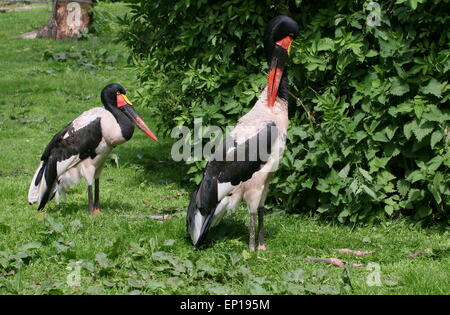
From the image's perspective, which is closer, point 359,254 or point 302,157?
point 359,254

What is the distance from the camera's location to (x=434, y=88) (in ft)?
22.3

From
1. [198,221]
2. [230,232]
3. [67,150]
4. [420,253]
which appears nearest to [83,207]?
[67,150]

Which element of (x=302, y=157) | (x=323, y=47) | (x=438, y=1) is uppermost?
(x=438, y=1)

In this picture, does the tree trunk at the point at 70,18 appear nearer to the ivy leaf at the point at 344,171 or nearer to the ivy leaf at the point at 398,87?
the ivy leaf at the point at 344,171

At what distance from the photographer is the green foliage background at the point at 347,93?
22.7ft

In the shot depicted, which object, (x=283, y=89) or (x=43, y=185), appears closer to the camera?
(x=283, y=89)

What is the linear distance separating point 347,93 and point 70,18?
1322cm

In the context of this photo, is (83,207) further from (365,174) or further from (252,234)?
(365,174)

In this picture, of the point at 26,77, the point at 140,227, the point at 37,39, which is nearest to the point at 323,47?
the point at 140,227

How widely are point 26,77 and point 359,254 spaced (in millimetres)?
10882

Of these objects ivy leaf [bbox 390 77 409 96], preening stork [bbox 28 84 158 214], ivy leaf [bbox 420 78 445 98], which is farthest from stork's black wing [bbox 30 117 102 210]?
ivy leaf [bbox 420 78 445 98]

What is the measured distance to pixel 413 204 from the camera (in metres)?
7.29
